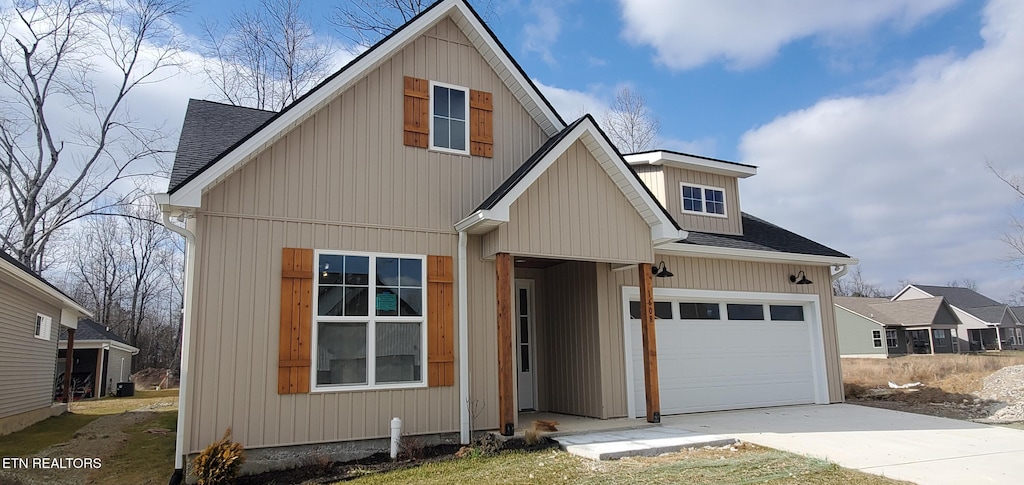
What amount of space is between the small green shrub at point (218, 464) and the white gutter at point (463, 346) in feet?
8.93

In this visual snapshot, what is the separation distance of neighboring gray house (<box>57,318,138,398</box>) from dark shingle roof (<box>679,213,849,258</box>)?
77.6 ft

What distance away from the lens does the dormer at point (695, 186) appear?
40.7 feet

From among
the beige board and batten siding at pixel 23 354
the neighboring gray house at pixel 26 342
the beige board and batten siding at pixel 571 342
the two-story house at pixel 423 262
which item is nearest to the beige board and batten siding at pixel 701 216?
the two-story house at pixel 423 262

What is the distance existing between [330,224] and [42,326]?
38.4 feet

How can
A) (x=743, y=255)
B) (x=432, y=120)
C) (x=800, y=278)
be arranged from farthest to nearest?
(x=800, y=278)
(x=743, y=255)
(x=432, y=120)

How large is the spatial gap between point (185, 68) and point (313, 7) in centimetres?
667

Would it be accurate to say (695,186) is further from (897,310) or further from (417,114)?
(897,310)

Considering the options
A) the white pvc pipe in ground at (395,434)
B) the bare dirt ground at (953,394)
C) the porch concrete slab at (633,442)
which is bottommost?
the bare dirt ground at (953,394)

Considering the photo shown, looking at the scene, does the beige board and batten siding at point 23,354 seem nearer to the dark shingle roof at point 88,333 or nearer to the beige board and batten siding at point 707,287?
the dark shingle roof at point 88,333

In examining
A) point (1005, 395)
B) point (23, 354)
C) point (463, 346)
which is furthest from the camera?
point (1005, 395)

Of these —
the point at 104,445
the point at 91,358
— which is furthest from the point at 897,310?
the point at 91,358

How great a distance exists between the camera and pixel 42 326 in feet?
48.7

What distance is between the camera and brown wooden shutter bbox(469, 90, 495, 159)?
9.05 m

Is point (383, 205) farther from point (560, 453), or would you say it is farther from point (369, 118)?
point (560, 453)
